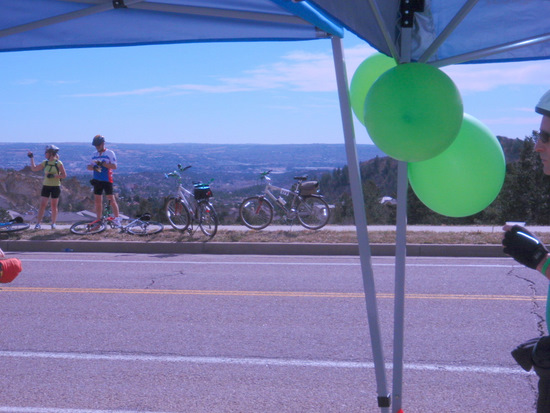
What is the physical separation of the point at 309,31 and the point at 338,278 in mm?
6287

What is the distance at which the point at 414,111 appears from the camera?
2.49 metres

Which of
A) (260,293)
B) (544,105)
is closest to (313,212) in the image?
(260,293)

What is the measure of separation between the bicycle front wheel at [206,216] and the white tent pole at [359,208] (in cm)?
992

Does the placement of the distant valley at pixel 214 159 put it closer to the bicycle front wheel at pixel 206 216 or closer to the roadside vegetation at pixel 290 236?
the bicycle front wheel at pixel 206 216

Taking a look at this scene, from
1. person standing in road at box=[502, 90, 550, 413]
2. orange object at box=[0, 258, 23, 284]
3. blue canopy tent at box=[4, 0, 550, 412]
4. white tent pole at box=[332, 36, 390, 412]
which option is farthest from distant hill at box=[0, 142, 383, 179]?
person standing in road at box=[502, 90, 550, 413]

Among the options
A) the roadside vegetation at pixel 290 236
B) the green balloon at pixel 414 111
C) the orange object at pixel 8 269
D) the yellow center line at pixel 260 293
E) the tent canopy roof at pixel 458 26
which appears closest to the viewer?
the green balloon at pixel 414 111

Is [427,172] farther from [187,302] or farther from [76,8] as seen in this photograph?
[187,302]

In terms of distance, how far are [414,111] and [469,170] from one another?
575mm

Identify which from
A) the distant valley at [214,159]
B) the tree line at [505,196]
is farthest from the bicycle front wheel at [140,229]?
the tree line at [505,196]

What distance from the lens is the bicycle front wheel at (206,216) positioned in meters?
12.9

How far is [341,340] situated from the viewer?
6.29m

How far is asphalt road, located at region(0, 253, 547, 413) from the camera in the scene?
487 centimetres

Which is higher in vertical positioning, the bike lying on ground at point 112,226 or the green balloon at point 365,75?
the green balloon at point 365,75

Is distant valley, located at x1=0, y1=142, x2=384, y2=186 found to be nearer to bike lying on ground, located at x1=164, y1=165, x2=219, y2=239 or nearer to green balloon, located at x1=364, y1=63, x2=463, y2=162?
bike lying on ground, located at x1=164, y1=165, x2=219, y2=239
